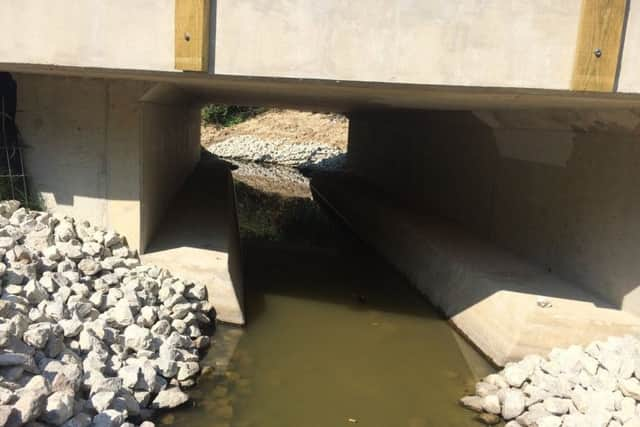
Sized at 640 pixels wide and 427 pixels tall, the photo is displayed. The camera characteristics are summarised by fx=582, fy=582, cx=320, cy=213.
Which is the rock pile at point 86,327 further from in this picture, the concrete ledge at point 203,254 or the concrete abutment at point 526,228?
the concrete abutment at point 526,228

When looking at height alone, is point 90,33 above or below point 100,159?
above

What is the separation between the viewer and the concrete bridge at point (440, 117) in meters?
5.79

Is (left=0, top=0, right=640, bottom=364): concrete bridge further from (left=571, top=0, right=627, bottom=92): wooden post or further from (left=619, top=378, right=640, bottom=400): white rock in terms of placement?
(left=619, top=378, right=640, bottom=400): white rock

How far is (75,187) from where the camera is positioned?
8055 millimetres

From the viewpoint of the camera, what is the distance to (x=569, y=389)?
20.4 feet

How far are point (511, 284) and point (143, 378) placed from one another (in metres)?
5.03

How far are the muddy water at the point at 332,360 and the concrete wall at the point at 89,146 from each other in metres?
2.30

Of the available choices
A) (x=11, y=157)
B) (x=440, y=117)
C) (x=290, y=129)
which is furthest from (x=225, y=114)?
(x=11, y=157)

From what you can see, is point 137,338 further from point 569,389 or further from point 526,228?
point 526,228

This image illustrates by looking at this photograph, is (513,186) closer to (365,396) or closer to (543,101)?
(543,101)

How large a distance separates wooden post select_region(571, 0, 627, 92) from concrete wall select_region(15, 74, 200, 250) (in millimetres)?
5407

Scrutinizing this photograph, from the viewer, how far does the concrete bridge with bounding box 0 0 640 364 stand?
5785 millimetres

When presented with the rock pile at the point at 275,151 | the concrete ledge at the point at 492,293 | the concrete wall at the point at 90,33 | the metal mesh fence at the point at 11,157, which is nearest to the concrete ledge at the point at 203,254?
the metal mesh fence at the point at 11,157

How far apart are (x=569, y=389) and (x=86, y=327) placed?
5.08 m
